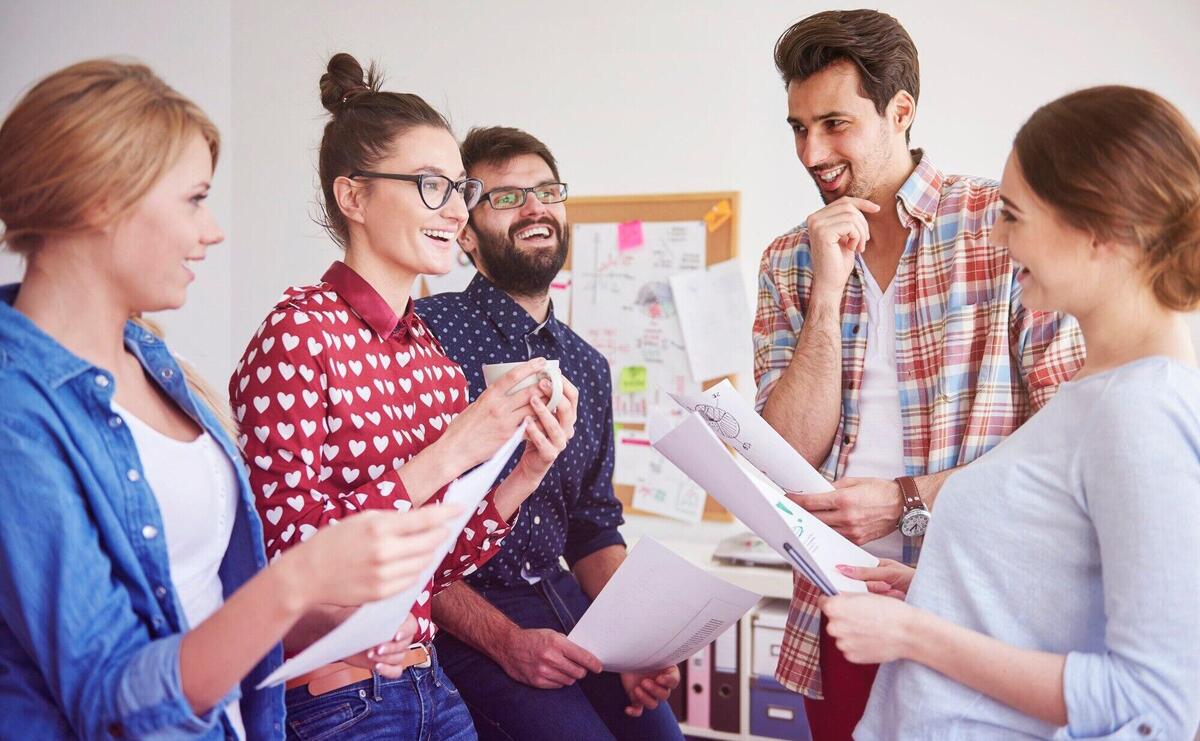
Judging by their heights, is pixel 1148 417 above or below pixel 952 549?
above

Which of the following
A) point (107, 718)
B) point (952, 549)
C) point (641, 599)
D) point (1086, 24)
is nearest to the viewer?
point (107, 718)

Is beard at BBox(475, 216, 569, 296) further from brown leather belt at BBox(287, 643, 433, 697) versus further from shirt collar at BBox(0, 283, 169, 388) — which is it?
shirt collar at BBox(0, 283, 169, 388)

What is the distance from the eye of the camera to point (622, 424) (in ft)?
11.1

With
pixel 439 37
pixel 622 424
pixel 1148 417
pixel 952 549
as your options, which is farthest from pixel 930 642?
pixel 439 37

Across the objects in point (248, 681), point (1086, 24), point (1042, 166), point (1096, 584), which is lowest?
point (248, 681)

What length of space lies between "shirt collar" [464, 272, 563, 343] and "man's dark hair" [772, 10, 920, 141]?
0.79 metres

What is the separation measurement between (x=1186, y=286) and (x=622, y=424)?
2.45 metres

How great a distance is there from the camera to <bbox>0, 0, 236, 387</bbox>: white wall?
269cm

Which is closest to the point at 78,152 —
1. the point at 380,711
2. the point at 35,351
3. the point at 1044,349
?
the point at 35,351

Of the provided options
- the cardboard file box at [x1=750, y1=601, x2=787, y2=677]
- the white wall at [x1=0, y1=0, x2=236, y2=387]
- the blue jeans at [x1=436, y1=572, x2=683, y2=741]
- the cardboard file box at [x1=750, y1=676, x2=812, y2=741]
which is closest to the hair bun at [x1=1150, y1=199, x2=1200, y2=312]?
the blue jeans at [x1=436, y1=572, x2=683, y2=741]

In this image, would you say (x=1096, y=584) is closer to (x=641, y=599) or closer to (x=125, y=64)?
(x=641, y=599)

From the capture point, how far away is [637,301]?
3344 millimetres

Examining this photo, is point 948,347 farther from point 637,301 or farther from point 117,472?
point 637,301

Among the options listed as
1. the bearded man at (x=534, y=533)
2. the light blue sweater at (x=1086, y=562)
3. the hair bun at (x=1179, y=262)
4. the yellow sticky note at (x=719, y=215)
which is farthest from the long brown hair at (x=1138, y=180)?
the yellow sticky note at (x=719, y=215)
